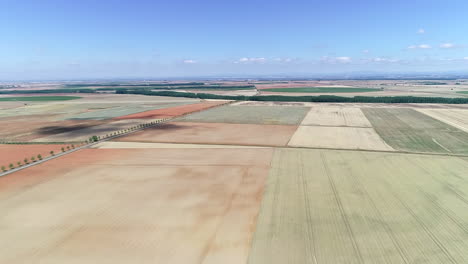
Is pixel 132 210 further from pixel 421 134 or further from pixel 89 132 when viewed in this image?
pixel 421 134

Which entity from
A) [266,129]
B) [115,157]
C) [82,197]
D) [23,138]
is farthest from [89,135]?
[266,129]

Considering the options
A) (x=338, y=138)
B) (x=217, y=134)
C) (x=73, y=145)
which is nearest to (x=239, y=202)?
(x=217, y=134)

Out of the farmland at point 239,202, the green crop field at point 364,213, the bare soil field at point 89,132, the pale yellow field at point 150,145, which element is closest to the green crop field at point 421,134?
the farmland at point 239,202

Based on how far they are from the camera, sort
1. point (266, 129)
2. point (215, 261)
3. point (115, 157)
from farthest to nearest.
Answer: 1. point (266, 129)
2. point (115, 157)
3. point (215, 261)

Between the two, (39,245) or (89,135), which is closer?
(39,245)

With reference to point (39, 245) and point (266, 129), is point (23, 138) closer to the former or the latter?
point (39, 245)
